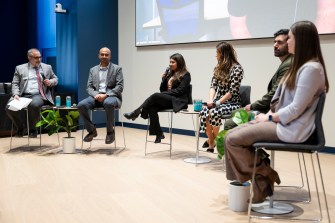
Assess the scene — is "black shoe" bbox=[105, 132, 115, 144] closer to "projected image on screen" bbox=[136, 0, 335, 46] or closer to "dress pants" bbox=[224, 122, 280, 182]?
"projected image on screen" bbox=[136, 0, 335, 46]

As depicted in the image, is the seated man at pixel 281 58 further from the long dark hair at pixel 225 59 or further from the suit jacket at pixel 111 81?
the suit jacket at pixel 111 81

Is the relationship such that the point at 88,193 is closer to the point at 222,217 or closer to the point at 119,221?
the point at 119,221

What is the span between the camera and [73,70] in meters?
7.08

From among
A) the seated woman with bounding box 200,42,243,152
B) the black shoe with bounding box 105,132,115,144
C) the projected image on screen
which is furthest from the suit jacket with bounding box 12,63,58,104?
the seated woman with bounding box 200,42,243,152

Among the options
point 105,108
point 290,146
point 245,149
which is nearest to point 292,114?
point 290,146

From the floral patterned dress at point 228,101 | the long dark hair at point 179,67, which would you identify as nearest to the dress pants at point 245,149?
the floral patterned dress at point 228,101

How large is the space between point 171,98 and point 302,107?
2.33 meters

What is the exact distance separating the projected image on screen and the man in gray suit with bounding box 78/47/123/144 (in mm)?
1589

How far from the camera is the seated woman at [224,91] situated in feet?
13.9

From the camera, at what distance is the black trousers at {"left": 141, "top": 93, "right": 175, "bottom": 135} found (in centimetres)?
464

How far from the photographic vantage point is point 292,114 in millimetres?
2422

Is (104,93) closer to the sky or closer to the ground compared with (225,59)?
closer to the ground

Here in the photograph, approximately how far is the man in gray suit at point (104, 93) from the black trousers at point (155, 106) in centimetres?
49

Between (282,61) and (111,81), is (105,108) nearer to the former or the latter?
(111,81)
